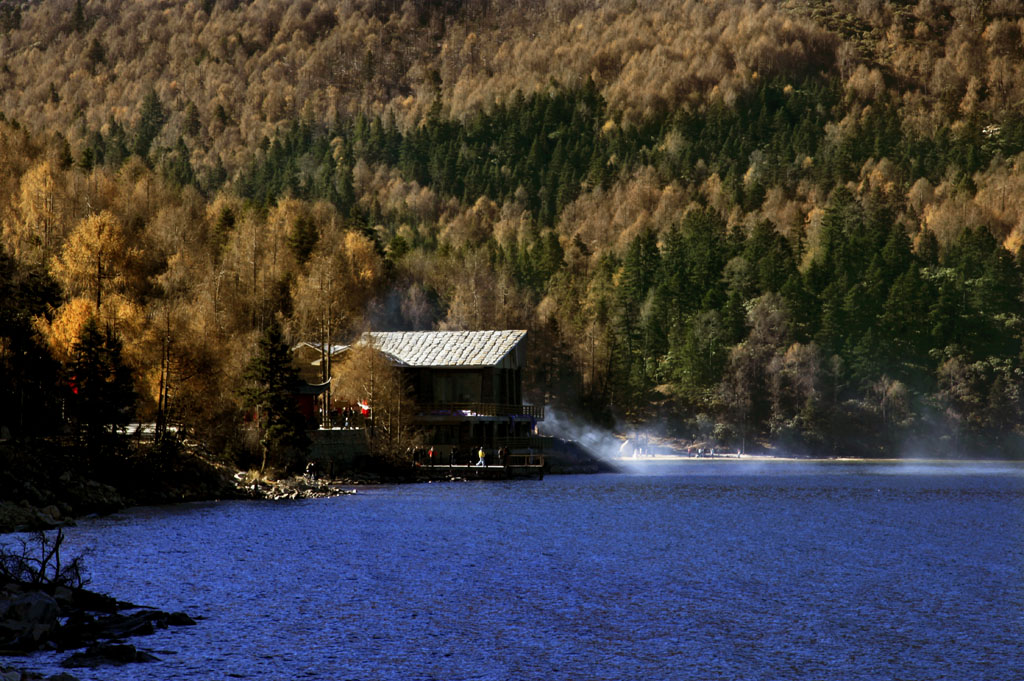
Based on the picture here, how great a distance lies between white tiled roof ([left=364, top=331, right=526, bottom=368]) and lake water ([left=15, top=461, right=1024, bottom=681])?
64.9 feet

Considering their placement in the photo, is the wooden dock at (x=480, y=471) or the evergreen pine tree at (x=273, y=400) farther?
the wooden dock at (x=480, y=471)

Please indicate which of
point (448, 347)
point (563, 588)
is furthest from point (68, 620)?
point (448, 347)

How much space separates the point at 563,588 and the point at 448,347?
4580 centimetres

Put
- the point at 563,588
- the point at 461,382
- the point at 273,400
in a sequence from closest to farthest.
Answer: the point at 563,588
the point at 273,400
the point at 461,382

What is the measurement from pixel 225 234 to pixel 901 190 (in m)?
111

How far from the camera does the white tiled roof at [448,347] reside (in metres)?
73.6

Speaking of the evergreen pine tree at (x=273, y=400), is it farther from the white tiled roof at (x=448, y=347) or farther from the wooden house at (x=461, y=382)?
the white tiled roof at (x=448, y=347)

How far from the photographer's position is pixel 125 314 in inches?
2318

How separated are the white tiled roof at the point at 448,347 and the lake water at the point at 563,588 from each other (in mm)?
19794

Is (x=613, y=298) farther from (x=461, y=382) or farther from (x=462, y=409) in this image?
(x=462, y=409)

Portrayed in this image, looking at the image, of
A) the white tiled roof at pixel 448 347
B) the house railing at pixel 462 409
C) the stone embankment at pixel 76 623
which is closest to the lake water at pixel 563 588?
the stone embankment at pixel 76 623

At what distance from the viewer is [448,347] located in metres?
75.2

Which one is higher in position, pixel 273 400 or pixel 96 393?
pixel 273 400

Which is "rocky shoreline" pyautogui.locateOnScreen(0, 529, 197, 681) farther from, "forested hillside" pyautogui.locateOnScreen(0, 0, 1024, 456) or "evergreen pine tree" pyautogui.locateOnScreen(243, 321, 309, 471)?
"evergreen pine tree" pyautogui.locateOnScreen(243, 321, 309, 471)
